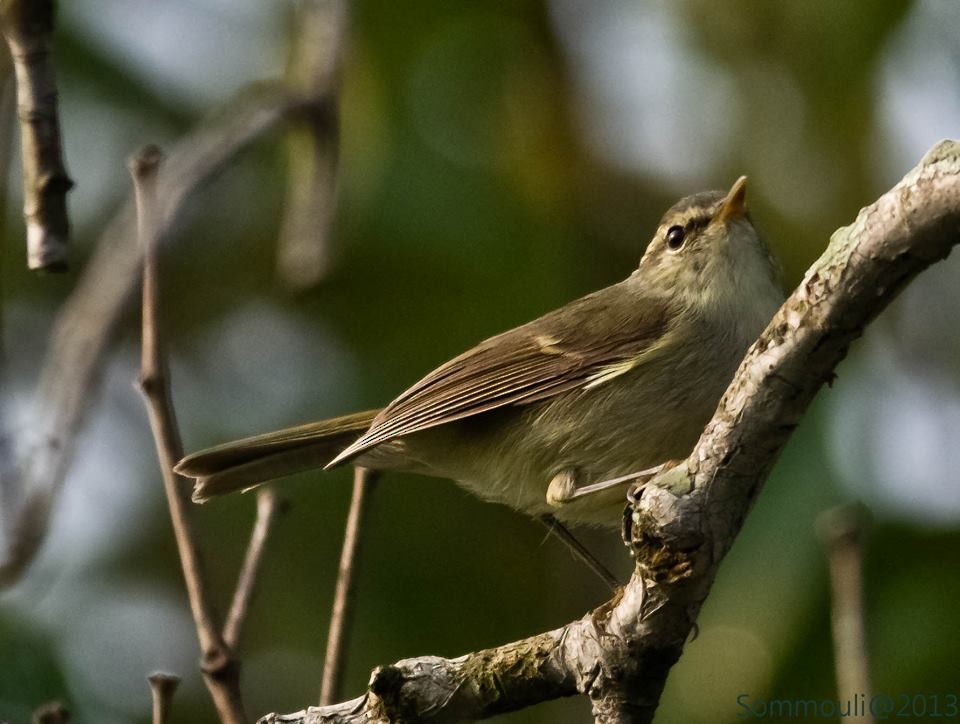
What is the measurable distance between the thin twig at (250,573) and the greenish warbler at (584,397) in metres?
0.42

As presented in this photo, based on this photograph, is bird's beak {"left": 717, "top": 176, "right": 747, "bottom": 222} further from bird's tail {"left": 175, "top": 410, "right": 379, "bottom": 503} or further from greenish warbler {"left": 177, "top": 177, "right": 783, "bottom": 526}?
bird's tail {"left": 175, "top": 410, "right": 379, "bottom": 503}

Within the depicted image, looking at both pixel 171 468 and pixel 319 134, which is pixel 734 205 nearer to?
pixel 319 134

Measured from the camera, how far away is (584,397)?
396 centimetres

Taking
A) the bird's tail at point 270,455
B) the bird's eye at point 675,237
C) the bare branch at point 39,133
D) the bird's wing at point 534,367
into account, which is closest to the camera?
the bare branch at point 39,133

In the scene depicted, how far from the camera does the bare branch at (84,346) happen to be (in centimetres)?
294

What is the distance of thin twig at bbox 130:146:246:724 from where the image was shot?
3098 mm

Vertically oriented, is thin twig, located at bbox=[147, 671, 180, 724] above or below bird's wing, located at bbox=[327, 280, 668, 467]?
below

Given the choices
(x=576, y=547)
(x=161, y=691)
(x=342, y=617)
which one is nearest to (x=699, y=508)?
(x=342, y=617)

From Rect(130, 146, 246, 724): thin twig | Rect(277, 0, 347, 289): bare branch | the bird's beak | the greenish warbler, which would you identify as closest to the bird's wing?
the greenish warbler

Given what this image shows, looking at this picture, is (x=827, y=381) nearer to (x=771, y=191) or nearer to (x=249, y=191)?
(x=771, y=191)

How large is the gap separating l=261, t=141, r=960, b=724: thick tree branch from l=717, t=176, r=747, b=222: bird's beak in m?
1.77

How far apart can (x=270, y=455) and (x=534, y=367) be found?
96 cm

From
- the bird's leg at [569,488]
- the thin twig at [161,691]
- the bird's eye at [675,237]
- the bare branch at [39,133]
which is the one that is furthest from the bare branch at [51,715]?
the bird's eye at [675,237]

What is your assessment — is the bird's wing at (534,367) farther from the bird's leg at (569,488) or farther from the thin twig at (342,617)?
the thin twig at (342,617)
